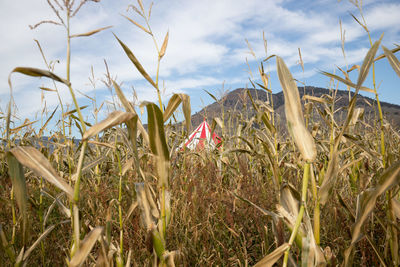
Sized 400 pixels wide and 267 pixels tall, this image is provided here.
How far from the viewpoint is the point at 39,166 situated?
2.39 ft

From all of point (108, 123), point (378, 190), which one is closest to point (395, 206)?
point (378, 190)

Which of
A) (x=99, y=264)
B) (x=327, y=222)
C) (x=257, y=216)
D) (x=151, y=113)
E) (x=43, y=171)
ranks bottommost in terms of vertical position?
(x=327, y=222)

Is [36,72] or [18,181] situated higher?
[36,72]

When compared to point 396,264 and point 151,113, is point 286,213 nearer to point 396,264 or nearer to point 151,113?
point 396,264

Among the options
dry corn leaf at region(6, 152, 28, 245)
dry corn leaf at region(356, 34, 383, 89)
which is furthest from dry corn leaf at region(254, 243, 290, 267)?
dry corn leaf at region(6, 152, 28, 245)

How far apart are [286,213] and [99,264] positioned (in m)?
0.65

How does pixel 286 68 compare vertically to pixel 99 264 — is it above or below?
above

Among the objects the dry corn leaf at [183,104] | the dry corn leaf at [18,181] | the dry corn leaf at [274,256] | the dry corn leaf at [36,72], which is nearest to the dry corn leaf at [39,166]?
the dry corn leaf at [18,181]

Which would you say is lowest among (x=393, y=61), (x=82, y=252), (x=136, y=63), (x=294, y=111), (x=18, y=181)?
(x=82, y=252)

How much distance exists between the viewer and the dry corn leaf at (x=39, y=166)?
2.32ft

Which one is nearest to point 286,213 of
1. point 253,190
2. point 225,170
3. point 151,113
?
point 151,113

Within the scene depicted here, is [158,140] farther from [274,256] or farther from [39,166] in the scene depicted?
[274,256]

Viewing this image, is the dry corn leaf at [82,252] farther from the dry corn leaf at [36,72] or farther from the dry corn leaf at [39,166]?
the dry corn leaf at [36,72]

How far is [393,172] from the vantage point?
747 mm
